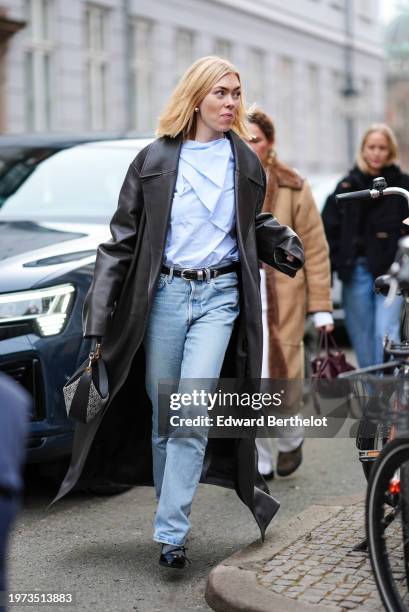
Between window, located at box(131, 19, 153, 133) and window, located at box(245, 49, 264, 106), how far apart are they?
14.8 ft

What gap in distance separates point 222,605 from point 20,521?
1.53 m

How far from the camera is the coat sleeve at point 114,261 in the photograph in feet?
14.7

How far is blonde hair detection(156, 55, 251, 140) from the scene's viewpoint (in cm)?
460

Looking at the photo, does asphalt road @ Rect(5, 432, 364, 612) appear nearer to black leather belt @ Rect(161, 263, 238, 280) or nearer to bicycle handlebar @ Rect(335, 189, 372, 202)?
black leather belt @ Rect(161, 263, 238, 280)

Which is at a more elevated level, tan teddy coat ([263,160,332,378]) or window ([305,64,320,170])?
window ([305,64,320,170])

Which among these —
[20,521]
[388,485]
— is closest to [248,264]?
[388,485]

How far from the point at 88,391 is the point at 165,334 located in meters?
0.35

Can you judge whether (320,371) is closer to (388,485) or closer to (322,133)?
(388,485)

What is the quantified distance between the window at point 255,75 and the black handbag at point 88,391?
26.0m

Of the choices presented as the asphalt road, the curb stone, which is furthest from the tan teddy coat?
the curb stone

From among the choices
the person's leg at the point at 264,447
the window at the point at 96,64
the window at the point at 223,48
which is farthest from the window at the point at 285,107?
the person's leg at the point at 264,447

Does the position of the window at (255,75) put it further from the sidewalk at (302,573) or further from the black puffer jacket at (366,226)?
the sidewalk at (302,573)

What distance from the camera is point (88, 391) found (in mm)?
4508

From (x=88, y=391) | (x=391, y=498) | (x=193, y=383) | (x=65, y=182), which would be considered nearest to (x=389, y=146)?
(x=65, y=182)
